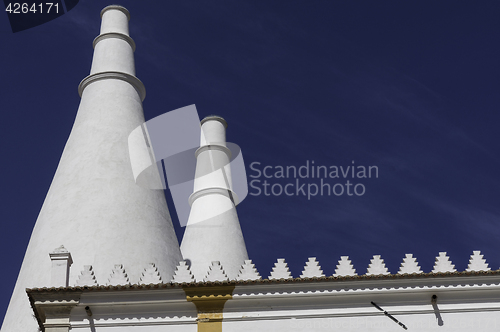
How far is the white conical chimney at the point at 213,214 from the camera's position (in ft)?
88.9

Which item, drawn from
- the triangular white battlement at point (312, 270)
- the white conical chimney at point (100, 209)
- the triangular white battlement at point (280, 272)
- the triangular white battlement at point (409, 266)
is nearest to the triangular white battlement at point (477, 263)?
the triangular white battlement at point (409, 266)

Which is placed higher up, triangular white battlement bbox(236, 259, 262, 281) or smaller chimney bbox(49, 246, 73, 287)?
smaller chimney bbox(49, 246, 73, 287)

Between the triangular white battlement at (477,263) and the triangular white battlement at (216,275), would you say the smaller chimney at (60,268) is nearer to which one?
the triangular white battlement at (216,275)

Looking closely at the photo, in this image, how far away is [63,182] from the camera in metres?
23.9

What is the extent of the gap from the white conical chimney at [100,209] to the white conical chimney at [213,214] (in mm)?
3157

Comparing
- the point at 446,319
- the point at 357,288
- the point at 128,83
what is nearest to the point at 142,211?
the point at 128,83

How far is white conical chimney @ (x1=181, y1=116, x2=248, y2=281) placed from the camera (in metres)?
27.1

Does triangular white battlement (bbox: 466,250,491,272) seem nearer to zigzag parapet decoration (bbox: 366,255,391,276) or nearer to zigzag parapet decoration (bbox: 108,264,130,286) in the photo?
zigzag parapet decoration (bbox: 366,255,391,276)

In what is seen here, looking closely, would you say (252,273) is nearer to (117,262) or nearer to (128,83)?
(117,262)

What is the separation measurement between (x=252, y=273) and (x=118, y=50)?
534 inches

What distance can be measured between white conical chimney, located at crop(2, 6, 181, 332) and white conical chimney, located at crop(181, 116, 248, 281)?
316cm

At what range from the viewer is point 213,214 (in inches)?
1133

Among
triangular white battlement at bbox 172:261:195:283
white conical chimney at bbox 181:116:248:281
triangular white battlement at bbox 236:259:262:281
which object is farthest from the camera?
white conical chimney at bbox 181:116:248:281

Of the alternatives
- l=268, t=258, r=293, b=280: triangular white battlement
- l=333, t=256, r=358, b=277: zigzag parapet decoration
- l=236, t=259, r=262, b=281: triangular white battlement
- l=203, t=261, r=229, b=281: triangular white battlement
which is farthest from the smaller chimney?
l=333, t=256, r=358, b=277: zigzag parapet decoration
